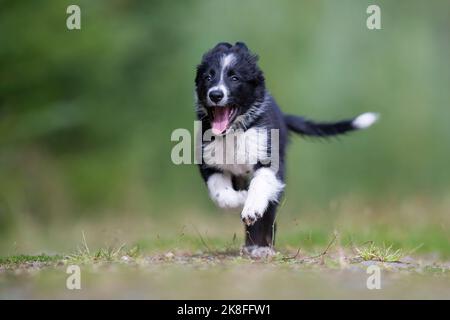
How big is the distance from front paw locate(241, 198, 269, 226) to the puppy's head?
72 cm

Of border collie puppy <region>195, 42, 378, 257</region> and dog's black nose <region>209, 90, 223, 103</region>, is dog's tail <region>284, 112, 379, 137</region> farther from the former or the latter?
dog's black nose <region>209, 90, 223, 103</region>

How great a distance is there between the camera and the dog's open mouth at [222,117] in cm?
714

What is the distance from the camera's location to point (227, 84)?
7.08 m

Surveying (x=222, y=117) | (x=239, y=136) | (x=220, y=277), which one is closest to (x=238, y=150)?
(x=239, y=136)

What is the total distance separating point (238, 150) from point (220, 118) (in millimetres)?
321

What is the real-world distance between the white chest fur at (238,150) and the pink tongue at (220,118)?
0.39 ft

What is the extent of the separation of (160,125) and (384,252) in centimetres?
1185

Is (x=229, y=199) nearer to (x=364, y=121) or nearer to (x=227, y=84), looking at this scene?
(x=227, y=84)

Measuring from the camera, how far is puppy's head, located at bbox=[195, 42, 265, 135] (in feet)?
23.1

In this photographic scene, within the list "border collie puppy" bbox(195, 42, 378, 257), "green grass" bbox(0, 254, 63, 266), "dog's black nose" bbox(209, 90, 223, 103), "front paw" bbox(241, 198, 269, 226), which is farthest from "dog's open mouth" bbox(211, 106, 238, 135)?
"green grass" bbox(0, 254, 63, 266)

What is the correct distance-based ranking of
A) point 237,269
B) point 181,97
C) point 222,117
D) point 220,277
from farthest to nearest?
point 181,97 → point 222,117 → point 237,269 → point 220,277

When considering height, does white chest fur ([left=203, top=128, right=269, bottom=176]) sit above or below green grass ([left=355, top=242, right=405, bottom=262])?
above

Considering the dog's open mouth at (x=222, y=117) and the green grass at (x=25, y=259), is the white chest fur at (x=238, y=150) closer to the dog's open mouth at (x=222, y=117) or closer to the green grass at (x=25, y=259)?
the dog's open mouth at (x=222, y=117)

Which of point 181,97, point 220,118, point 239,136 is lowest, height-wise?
point 239,136
